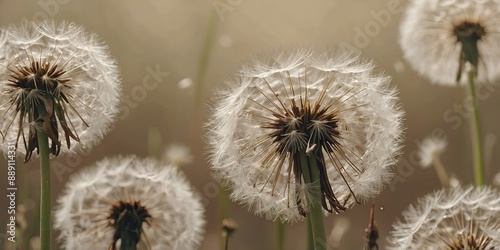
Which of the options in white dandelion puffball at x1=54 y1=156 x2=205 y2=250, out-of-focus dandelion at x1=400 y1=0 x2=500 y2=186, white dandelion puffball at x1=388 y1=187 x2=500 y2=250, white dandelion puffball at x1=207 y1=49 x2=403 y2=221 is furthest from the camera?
out-of-focus dandelion at x1=400 y1=0 x2=500 y2=186

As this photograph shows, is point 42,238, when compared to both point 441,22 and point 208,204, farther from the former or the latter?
point 441,22

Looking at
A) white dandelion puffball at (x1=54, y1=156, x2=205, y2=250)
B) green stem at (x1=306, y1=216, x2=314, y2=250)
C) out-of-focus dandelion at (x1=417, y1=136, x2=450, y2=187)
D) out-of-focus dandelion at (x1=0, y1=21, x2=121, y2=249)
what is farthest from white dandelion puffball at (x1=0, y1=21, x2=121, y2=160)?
out-of-focus dandelion at (x1=417, y1=136, x2=450, y2=187)

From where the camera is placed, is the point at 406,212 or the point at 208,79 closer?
the point at 406,212

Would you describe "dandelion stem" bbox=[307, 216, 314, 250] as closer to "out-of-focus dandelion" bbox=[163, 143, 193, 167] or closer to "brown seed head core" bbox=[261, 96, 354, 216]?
"brown seed head core" bbox=[261, 96, 354, 216]

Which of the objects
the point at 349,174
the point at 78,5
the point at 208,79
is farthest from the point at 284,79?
the point at 78,5

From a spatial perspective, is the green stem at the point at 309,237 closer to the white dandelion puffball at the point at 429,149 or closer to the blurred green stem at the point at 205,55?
the white dandelion puffball at the point at 429,149

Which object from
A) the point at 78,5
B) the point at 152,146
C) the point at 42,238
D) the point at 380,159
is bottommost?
the point at 42,238
